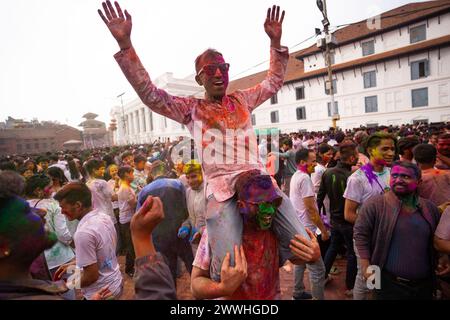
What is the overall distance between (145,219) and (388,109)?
32.8 metres

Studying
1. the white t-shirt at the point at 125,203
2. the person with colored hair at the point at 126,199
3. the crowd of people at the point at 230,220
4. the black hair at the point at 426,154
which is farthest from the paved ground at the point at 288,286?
the black hair at the point at 426,154

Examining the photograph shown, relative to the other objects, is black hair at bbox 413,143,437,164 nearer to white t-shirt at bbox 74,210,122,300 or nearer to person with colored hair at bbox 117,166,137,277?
white t-shirt at bbox 74,210,122,300

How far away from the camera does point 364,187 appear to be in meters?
3.46

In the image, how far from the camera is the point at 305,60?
35.1m

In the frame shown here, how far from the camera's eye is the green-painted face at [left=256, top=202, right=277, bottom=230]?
5.48 feet

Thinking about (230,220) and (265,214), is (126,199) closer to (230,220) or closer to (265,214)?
(230,220)

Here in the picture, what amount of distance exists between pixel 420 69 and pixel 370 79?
450cm

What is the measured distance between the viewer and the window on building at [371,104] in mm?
29312

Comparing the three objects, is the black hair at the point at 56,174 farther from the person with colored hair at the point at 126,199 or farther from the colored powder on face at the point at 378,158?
the colored powder on face at the point at 378,158

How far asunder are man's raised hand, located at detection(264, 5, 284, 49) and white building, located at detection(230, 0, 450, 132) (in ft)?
79.3

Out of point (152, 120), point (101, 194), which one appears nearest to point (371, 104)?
point (101, 194)
